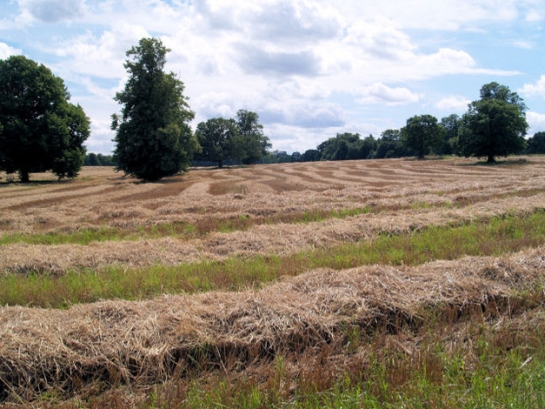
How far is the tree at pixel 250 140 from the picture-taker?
90562 millimetres

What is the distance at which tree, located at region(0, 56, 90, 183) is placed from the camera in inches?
1567

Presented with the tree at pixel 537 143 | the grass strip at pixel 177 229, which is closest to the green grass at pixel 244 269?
the grass strip at pixel 177 229

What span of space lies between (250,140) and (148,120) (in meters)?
52.7

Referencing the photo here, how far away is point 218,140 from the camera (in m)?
92.6

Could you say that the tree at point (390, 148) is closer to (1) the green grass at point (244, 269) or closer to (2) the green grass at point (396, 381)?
(1) the green grass at point (244, 269)

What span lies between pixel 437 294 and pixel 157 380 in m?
4.15

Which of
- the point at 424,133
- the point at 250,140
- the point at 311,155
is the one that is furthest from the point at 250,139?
the point at 311,155

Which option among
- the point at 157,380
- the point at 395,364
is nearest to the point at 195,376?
the point at 157,380

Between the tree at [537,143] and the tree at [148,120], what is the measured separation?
101647 mm

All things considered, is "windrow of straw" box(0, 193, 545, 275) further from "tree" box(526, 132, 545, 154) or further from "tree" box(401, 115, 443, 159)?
"tree" box(526, 132, 545, 154)

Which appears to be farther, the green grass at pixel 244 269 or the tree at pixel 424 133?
the tree at pixel 424 133

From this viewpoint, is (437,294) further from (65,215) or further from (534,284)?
(65,215)

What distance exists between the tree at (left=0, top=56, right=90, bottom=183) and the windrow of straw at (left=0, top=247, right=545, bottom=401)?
41.9m

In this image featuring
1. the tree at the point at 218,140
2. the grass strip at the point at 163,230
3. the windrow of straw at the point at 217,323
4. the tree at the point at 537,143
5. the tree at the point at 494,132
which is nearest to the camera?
the windrow of straw at the point at 217,323
